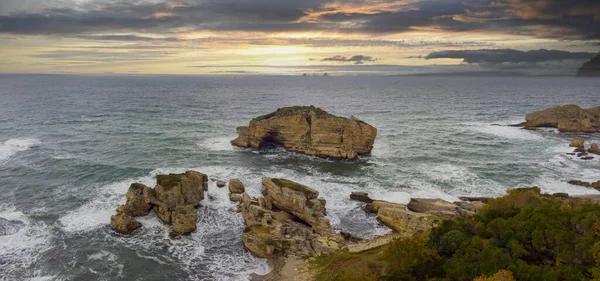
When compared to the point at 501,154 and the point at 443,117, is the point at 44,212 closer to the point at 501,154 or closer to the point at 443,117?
the point at 501,154

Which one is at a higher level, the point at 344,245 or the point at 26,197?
the point at 26,197

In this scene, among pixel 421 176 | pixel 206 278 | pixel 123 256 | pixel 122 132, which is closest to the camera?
pixel 206 278

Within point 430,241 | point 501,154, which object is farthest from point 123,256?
point 501,154

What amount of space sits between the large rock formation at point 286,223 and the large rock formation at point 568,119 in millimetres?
77099

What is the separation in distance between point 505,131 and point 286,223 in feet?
242

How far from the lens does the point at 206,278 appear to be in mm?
33812

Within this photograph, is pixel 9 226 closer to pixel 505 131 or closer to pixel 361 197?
pixel 361 197

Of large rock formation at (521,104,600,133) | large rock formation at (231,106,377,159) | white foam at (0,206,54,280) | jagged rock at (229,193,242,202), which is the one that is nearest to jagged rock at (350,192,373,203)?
jagged rock at (229,193,242,202)

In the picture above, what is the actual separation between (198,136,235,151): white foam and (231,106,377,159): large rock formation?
11.4 feet

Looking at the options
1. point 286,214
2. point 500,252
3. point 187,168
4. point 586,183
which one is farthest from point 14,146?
point 586,183

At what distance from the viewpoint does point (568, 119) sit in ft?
301

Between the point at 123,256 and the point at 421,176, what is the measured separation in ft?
141

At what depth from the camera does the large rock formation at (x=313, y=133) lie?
219 feet

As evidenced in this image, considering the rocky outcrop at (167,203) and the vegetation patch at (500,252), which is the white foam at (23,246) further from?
the vegetation patch at (500,252)
